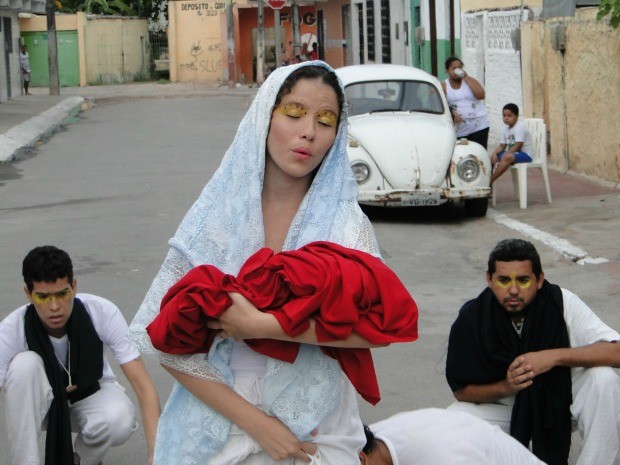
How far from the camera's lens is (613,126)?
14.3 m

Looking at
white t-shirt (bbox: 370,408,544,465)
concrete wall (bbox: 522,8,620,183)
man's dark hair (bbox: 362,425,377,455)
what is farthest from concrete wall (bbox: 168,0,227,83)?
man's dark hair (bbox: 362,425,377,455)

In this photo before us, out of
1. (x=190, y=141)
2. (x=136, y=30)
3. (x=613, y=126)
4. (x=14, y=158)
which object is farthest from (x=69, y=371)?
(x=136, y=30)

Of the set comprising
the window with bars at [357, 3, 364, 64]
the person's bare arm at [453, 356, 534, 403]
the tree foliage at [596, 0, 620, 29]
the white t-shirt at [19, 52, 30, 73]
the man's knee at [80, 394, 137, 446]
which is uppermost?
the window with bars at [357, 3, 364, 64]

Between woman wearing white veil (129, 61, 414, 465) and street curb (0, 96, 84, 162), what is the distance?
56.4 feet

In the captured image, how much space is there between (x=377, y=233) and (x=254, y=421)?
9017 mm

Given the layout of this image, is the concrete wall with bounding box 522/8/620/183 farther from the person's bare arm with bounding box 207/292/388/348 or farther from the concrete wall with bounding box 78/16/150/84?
the concrete wall with bounding box 78/16/150/84

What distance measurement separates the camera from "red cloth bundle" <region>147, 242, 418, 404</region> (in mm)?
2547

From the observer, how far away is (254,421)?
267cm

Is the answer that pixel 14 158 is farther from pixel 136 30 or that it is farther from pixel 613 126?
pixel 136 30

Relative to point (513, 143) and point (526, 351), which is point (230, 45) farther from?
point (526, 351)

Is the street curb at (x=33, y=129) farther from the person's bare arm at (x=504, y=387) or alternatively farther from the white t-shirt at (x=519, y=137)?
the person's bare arm at (x=504, y=387)

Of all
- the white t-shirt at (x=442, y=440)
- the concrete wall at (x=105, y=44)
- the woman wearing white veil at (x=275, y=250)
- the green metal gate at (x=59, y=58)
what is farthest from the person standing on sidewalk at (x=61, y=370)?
the concrete wall at (x=105, y=44)

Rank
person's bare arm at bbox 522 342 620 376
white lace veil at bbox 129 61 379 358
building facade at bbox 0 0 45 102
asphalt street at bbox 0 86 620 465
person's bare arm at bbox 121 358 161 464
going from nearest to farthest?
white lace veil at bbox 129 61 379 358 → person's bare arm at bbox 121 358 161 464 → person's bare arm at bbox 522 342 620 376 → asphalt street at bbox 0 86 620 465 → building facade at bbox 0 0 45 102

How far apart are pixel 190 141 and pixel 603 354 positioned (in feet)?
58.6
